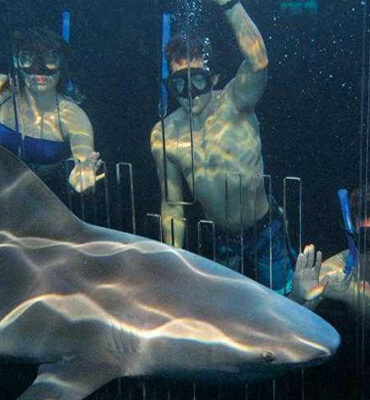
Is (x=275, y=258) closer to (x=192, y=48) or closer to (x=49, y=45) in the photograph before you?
(x=192, y=48)

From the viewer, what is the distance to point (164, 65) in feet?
10.2

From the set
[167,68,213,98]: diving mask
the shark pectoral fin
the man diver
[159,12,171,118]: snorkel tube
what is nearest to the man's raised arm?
the man diver

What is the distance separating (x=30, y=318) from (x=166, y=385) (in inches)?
41.1

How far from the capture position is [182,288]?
2389 millimetres

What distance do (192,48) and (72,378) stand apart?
1775 mm

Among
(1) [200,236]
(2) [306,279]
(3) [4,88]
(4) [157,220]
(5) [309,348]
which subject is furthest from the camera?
(3) [4,88]

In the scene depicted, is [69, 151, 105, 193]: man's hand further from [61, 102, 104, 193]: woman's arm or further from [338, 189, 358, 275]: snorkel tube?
[338, 189, 358, 275]: snorkel tube

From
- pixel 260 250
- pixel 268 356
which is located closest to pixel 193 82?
pixel 260 250

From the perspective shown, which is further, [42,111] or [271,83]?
[42,111]

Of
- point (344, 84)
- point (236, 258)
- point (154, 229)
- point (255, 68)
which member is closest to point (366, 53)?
point (344, 84)

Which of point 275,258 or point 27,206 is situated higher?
point 27,206

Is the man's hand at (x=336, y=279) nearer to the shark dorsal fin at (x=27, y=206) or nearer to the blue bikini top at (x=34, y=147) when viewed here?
the shark dorsal fin at (x=27, y=206)

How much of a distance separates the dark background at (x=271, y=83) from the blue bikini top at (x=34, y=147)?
0.25m

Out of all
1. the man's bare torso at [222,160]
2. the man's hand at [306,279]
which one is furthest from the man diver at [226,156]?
the man's hand at [306,279]
